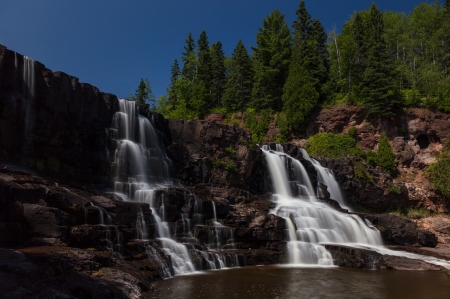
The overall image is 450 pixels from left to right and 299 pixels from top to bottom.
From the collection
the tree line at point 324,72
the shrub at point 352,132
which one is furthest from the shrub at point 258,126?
the shrub at point 352,132

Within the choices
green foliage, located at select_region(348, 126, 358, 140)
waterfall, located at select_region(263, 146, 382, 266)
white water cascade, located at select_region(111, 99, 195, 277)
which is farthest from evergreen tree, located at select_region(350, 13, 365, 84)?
white water cascade, located at select_region(111, 99, 195, 277)

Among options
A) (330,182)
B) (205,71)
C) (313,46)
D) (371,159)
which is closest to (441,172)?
(371,159)

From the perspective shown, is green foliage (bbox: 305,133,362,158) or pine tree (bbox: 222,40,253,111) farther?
pine tree (bbox: 222,40,253,111)

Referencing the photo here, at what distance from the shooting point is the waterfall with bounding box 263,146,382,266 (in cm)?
1706

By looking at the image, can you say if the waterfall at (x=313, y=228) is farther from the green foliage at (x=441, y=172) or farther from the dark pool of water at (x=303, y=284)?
the green foliage at (x=441, y=172)

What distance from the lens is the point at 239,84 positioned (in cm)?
4844

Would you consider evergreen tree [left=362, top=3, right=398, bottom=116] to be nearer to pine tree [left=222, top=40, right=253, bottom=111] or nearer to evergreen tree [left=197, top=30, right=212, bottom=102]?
pine tree [left=222, top=40, right=253, bottom=111]

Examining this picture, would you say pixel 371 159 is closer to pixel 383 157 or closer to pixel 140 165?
pixel 383 157

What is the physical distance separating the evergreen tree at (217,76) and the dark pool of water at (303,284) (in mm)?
39473

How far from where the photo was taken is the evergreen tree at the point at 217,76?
2050 inches

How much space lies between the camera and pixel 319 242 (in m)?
18.8

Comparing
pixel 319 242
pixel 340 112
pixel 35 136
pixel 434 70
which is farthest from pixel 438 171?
pixel 35 136

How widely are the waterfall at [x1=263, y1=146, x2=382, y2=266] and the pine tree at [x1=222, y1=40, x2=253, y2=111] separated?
2232 centimetres

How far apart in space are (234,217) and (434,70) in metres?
37.2
